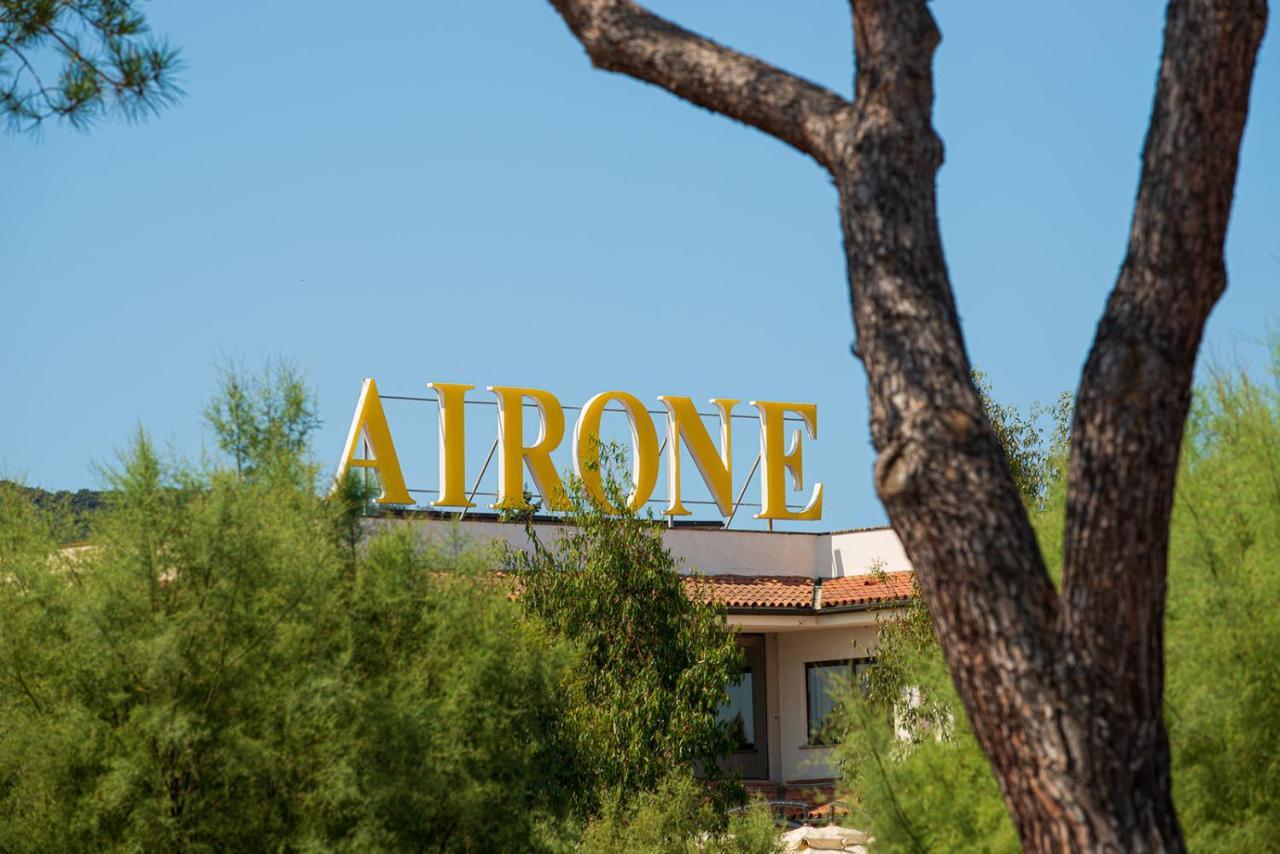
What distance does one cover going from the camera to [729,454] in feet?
103

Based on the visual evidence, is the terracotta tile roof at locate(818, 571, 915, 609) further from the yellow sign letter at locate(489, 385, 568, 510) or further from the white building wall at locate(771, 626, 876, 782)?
the yellow sign letter at locate(489, 385, 568, 510)

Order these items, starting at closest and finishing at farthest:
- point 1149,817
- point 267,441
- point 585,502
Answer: point 1149,817 → point 267,441 → point 585,502

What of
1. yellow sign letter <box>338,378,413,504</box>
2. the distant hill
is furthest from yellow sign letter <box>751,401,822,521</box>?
the distant hill

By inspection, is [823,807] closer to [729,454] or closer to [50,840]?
[729,454]

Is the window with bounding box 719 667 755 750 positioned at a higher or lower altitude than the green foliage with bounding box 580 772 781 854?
higher

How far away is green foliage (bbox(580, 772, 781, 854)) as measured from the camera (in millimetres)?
16250

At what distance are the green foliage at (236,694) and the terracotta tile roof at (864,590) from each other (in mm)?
15554

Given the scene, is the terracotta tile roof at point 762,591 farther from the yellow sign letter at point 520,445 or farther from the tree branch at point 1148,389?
the tree branch at point 1148,389

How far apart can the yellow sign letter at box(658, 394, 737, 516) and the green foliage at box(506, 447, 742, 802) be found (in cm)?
1027

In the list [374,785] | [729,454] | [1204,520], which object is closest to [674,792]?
[374,785]

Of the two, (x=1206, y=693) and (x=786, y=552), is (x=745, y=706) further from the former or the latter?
(x=1206, y=693)

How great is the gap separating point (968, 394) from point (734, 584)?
23.8 meters

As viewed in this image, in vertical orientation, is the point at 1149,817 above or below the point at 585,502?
below

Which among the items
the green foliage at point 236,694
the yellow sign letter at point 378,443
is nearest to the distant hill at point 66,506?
the green foliage at point 236,694
